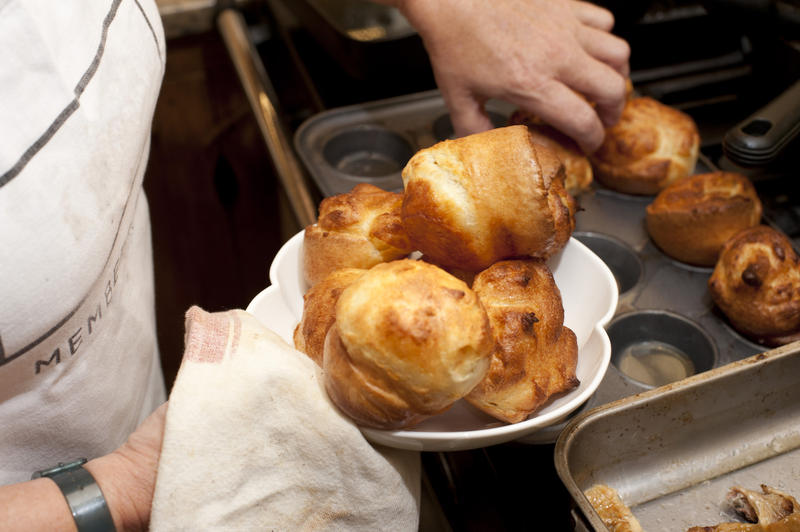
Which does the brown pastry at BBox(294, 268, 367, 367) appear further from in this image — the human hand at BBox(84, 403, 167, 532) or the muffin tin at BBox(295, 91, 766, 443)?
the muffin tin at BBox(295, 91, 766, 443)

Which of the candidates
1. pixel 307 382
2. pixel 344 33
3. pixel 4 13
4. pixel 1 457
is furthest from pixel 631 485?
pixel 344 33

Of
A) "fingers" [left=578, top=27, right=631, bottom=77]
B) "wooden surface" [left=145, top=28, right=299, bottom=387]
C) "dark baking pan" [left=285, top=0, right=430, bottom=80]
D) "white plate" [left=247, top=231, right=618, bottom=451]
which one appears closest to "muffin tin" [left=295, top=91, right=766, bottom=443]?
"dark baking pan" [left=285, top=0, right=430, bottom=80]

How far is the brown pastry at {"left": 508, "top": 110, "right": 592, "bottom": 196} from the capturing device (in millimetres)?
1763

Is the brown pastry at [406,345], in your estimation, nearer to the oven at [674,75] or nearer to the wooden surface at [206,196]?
the oven at [674,75]

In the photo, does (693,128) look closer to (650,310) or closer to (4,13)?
(650,310)

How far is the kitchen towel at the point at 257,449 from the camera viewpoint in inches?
35.7

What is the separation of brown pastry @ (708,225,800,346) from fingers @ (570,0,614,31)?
0.68 meters

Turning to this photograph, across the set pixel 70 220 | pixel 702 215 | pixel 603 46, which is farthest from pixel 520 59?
pixel 70 220

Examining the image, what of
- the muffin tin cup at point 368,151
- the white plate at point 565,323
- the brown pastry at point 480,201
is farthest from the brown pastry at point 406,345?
the muffin tin cup at point 368,151

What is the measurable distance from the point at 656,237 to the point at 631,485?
2.38ft

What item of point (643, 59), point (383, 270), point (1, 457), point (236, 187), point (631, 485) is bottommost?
point (236, 187)

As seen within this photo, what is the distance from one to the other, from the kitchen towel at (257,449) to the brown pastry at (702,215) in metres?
1.04

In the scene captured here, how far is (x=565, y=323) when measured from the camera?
1245 mm

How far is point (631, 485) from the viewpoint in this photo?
1269 millimetres
